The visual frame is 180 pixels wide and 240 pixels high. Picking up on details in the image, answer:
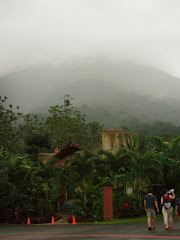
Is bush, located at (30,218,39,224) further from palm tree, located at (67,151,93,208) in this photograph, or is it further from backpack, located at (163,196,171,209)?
backpack, located at (163,196,171,209)

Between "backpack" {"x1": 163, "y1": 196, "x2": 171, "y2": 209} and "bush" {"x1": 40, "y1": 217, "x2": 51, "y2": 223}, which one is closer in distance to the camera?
"backpack" {"x1": 163, "y1": 196, "x2": 171, "y2": 209}

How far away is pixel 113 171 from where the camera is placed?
60.6 feet

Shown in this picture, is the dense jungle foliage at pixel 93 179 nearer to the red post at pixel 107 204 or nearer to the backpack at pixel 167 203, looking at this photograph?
the red post at pixel 107 204

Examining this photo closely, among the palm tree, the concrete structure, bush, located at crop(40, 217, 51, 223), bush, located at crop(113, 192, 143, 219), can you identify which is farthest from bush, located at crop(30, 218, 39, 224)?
the concrete structure

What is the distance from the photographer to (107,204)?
16.0 meters

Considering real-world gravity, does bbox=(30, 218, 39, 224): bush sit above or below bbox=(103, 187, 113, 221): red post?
below

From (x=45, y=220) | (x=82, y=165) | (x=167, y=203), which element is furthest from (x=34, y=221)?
(x=167, y=203)

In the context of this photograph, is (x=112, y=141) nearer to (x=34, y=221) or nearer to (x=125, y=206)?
(x=125, y=206)

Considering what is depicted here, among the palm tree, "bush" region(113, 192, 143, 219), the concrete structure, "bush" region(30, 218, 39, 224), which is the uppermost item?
the concrete structure

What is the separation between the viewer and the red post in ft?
52.2

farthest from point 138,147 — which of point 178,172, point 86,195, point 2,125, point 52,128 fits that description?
point 52,128

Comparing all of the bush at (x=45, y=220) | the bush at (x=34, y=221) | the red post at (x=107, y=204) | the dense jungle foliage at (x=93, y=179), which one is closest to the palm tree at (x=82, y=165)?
the dense jungle foliage at (x=93, y=179)

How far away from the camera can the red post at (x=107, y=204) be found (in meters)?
15.9

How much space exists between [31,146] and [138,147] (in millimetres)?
20804
